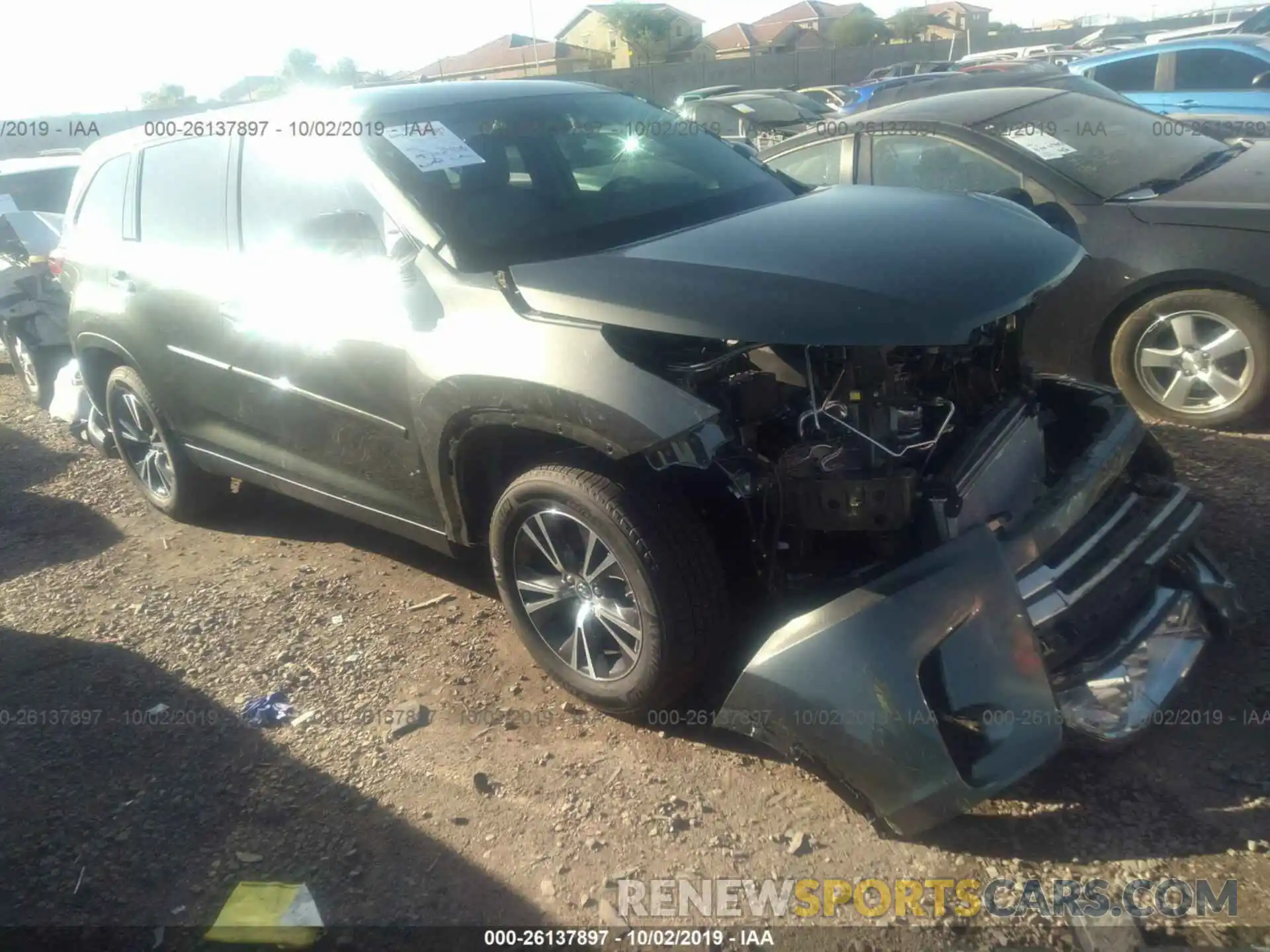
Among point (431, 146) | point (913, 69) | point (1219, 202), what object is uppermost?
point (431, 146)

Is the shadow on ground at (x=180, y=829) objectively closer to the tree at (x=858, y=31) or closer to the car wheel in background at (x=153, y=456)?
the car wheel in background at (x=153, y=456)

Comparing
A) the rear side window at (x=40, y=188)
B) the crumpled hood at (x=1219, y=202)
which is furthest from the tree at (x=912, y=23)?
the crumpled hood at (x=1219, y=202)

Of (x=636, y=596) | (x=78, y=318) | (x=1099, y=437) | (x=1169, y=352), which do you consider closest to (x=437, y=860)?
(x=636, y=596)

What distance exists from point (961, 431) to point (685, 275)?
101 centimetres

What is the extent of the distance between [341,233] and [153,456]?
97.7 inches

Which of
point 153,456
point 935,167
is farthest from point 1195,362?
point 153,456

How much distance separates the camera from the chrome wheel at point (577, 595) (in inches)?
114

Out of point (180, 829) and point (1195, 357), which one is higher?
point (1195, 357)

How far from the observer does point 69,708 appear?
3.53 m

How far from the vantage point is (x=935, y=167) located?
511 centimetres

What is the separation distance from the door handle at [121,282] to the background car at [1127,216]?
3.61 m

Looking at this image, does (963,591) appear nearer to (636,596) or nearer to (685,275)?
(636,596)
